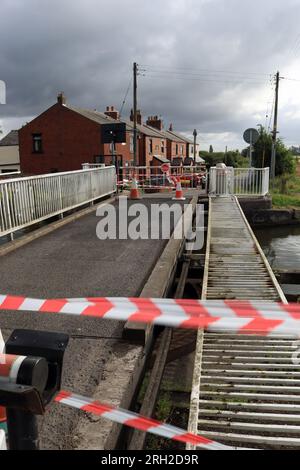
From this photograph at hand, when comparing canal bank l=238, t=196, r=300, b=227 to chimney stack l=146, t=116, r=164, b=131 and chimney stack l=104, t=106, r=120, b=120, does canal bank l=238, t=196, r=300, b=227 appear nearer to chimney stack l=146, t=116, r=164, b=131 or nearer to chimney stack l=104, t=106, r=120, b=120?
chimney stack l=104, t=106, r=120, b=120

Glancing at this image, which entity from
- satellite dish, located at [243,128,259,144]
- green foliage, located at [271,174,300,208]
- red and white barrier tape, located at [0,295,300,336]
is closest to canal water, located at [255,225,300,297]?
green foliage, located at [271,174,300,208]

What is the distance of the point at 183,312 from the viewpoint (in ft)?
7.57

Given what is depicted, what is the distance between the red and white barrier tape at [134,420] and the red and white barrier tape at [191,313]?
614 millimetres

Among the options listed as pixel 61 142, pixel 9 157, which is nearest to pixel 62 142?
pixel 61 142

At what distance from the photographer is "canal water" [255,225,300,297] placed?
13.3 meters

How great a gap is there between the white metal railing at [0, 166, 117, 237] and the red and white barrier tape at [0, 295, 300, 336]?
4.94 meters

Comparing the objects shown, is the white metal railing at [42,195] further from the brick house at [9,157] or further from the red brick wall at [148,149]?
the brick house at [9,157]

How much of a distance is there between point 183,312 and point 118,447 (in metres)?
1.06

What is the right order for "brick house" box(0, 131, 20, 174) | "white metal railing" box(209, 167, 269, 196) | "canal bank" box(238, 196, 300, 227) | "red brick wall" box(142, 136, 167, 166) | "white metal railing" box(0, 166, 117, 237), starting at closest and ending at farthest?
1. "white metal railing" box(0, 166, 117, 237)
2. "white metal railing" box(209, 167, 269, 196)
3. "canal bank" box(238, 196, 300, 227)
4. "red brick wall" box(142, 136, 167, 166)
5. "brick house" box(0, 131, 20, 174)

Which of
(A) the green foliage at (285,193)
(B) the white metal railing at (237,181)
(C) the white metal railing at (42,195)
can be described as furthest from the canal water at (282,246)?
(C) the white metal railing at (42,195)

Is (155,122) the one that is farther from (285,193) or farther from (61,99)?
(285,193)
